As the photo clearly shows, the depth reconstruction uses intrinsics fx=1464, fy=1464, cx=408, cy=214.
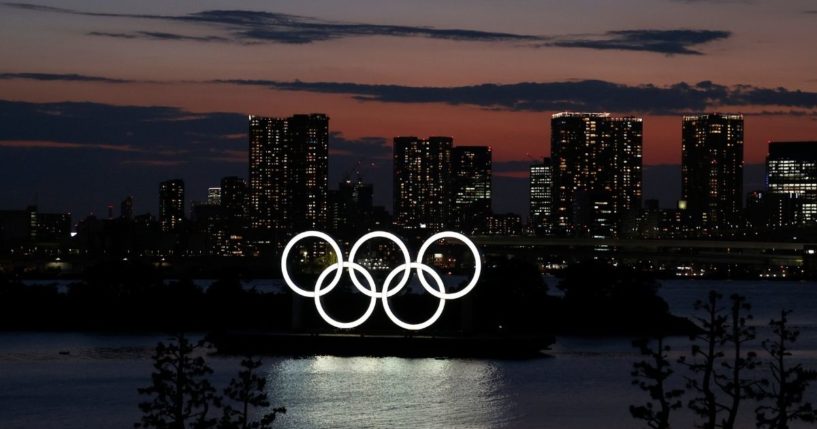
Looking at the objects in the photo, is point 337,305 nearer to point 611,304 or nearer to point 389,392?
point 611,304

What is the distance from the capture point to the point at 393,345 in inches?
2292

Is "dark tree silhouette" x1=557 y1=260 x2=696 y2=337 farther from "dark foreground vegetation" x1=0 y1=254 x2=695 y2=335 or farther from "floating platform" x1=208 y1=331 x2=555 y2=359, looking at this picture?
"floating platform" x1=208 y1=331 x2=555 y2=359

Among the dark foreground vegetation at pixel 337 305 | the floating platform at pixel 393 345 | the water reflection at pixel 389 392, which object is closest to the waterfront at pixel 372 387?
the water reflection at pixel 389 392

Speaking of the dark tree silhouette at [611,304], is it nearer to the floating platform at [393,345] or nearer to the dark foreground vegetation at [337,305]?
the dark foreground vegetation at [337,305]

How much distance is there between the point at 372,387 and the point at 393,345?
12015mm

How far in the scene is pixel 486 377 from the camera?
162ft

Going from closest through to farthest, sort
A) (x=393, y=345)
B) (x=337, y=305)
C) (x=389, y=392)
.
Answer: (x=389, y=392) → (x=393, y=345) → (x=337, y=305)

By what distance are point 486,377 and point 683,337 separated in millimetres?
24632

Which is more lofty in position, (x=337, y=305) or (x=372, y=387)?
(x=337, y=305)

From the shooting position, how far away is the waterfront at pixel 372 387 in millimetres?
39031

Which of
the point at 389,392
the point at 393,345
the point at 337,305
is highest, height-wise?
the point at 337,305

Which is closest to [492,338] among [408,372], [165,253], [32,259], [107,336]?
[408,372]

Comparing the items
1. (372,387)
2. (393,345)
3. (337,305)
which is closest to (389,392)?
(372,387)

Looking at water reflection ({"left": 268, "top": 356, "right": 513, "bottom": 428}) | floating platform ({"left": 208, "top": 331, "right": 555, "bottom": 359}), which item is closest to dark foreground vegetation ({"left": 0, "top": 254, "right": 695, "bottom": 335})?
floating platform ({"left": 208, "top": 331, "right": 555, "bottom": 359})
